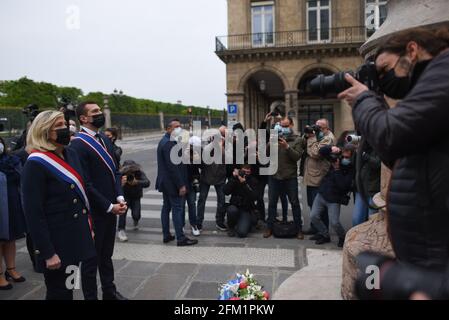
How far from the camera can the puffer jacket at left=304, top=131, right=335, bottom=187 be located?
6.04 meters

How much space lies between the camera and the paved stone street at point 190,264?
421 cm

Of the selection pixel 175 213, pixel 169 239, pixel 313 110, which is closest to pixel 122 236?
pixel 169 239

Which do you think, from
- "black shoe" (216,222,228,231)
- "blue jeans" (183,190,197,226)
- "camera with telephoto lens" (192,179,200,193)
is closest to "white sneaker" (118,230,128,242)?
"blue jeans" (183,190,197,226)

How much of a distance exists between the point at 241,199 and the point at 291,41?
60.1ft

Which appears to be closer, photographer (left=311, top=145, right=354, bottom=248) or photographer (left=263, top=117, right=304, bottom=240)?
photographer (left=311, top=145, right=354, bottom=248)

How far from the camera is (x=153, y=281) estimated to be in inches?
176

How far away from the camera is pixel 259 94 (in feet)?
101

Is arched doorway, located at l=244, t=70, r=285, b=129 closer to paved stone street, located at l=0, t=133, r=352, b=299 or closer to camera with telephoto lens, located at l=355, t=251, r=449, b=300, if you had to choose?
paved stone street, located at l=0, t=133, r=352, b=299

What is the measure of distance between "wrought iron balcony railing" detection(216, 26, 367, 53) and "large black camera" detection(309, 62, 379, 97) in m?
21.8

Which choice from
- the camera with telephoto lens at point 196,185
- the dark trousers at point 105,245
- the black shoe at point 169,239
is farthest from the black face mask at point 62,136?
the camera with telephoto lens at point 196,185

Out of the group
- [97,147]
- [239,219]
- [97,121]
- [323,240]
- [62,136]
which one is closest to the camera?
[62,136]

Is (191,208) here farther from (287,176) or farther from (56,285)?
(56,285)

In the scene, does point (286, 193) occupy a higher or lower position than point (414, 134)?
lower
